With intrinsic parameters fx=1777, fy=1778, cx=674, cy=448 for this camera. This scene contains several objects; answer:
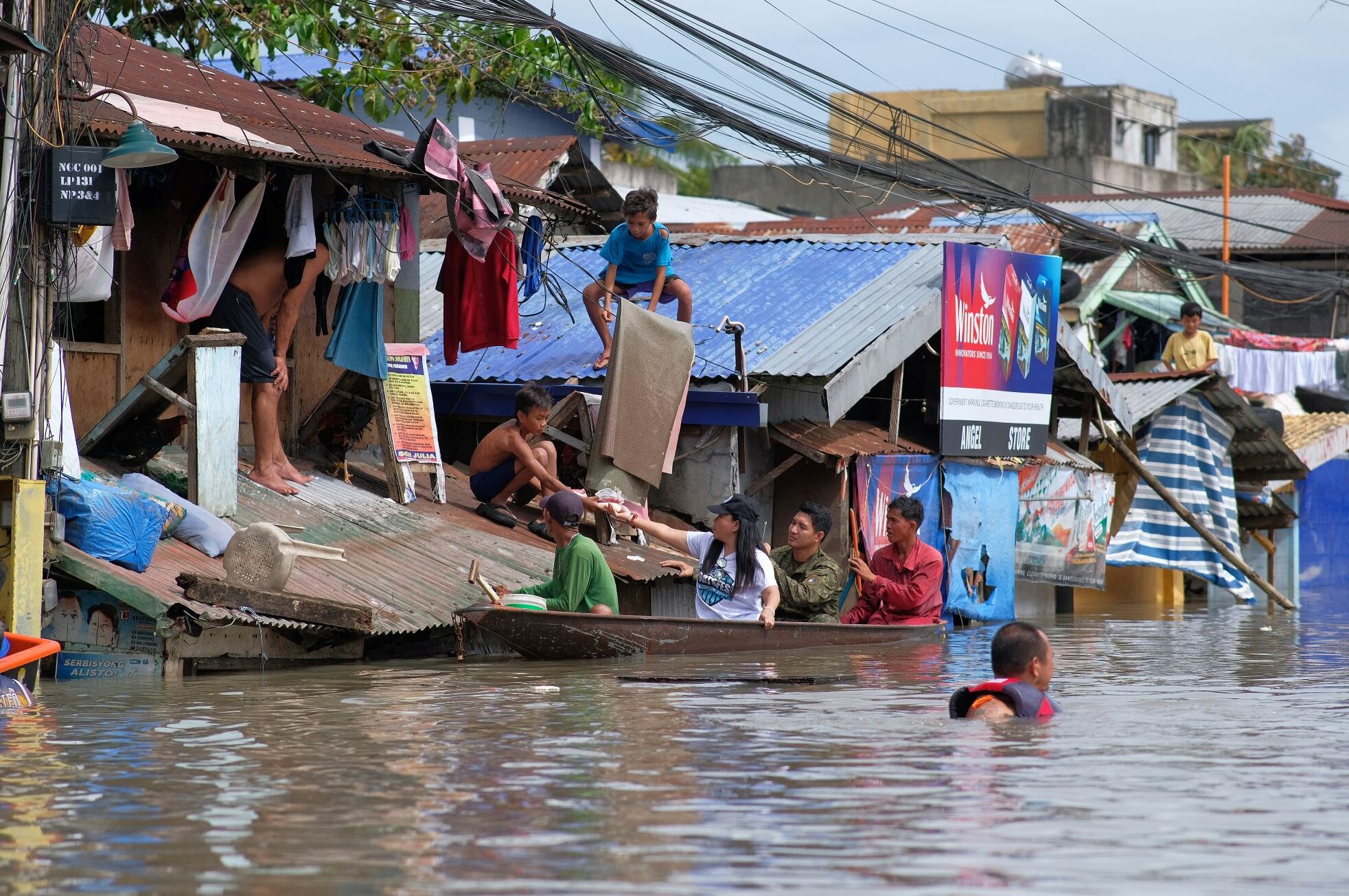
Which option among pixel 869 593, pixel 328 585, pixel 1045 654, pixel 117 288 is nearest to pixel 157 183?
pixel 117 288

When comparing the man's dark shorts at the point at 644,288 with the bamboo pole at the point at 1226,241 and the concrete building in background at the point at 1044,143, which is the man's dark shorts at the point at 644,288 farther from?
the concrete building in background at the point at 1044,143

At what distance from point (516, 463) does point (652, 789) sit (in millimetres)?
7805

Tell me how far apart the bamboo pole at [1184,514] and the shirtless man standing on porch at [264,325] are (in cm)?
985

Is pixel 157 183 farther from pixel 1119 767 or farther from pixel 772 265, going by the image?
pixel 1119 767

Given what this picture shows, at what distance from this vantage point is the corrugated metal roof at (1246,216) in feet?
109

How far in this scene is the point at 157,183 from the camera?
1326 cm

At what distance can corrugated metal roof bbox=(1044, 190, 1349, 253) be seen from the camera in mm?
33156

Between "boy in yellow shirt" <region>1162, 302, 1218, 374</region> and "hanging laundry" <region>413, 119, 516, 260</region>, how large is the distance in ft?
43.1

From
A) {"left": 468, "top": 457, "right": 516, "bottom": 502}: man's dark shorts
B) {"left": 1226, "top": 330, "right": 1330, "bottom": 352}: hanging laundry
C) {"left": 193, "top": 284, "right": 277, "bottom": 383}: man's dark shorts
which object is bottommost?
{"left": 468, "top": 457, "right": 516, "bottom": 502}: man's dark shorts

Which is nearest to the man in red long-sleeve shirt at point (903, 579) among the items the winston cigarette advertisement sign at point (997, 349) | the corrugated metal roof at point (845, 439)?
the corrugated metal roof at point (845, 439)

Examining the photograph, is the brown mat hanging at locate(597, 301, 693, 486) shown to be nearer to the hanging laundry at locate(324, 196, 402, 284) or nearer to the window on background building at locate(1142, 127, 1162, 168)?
the hanging laundry at locate(324, 196, 402, 284)

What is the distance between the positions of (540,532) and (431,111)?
1384cm

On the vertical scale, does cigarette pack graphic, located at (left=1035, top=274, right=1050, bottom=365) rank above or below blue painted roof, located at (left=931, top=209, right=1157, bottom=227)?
below

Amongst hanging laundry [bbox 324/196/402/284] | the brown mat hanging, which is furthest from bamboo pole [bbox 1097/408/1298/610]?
hanging laundry [bbox 324/196/402/284]
